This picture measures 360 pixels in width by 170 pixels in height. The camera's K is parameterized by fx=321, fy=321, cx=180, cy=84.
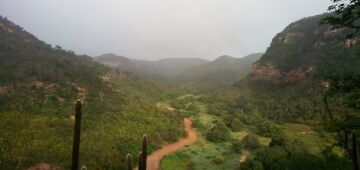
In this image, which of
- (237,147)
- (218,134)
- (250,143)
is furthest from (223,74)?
(237,147)

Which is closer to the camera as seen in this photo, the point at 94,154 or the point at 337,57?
the point at 94,154

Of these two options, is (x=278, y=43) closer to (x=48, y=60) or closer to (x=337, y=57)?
(x=337, y=57)

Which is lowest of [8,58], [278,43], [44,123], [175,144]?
[175,144]

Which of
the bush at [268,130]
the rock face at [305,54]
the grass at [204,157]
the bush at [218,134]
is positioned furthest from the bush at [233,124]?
the rock face at [305,54]

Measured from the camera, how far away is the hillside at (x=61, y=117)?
27859 millimetres

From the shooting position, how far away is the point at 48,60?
59.0 m

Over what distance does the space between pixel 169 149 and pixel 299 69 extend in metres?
42.5

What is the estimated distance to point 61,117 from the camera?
3666cm

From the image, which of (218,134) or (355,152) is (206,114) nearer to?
(218,134)

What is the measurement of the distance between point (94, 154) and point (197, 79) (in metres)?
102

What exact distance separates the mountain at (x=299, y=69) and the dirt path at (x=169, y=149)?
16.9 metres

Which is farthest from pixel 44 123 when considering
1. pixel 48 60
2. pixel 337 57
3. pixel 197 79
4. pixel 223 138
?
pixel 197 79

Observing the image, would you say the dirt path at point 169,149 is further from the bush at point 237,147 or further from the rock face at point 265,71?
the rock face at point 265,71

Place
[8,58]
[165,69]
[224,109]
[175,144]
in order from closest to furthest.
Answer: [175,144] < [8,58] < [224,109] < [165,69]
